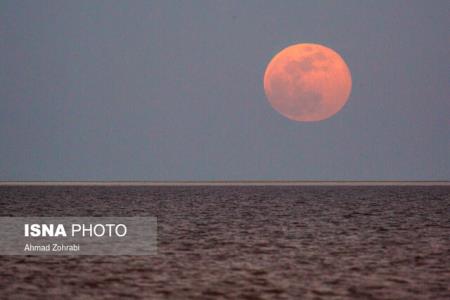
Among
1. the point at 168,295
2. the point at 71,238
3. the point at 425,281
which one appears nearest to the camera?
the point at 168,295

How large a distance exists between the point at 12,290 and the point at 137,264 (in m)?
9.05

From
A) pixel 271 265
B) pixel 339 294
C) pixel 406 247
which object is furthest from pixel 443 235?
pixel 339 294

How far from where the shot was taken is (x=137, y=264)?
119 ft

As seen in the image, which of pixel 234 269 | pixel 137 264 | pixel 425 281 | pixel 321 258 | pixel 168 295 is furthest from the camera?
pixel 321 258

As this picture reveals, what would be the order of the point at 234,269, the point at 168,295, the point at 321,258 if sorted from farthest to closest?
the point at 321,258, the point at 234,269, the point at 168,295

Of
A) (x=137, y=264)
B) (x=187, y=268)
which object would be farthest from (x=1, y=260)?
(x=187, y=268)

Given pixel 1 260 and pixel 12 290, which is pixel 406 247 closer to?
pixel 1 260

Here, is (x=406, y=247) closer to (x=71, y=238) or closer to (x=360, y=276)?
(x=360, y=276)

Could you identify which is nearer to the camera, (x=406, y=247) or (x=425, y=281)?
(x=425, y=281)

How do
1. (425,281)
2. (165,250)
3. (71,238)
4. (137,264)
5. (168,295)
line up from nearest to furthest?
(168,295)
(425,281)
(137,264)
(165,250)
(71,238)

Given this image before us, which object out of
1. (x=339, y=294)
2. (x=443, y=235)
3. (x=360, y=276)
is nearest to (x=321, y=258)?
(x=360, y=276)

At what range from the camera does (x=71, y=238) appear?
171 feet

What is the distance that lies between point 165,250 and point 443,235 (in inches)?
865

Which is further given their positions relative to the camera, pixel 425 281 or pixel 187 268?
pixel 187 268
